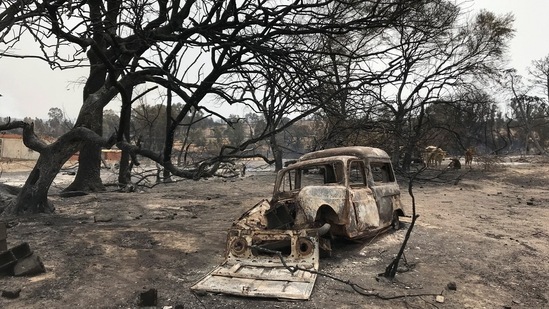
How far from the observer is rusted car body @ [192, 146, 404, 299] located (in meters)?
4.70

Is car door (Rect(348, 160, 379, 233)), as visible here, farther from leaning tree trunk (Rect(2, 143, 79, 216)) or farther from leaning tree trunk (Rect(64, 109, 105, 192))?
leaning tree trunk (Rect(64, 109, 105, 192))

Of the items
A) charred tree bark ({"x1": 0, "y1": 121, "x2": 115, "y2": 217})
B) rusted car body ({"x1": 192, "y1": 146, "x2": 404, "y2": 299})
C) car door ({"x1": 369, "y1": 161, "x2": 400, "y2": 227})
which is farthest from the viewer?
charred tree bark ({"x1": 0, "y1": 121, "x2": 115, "y2": 217})

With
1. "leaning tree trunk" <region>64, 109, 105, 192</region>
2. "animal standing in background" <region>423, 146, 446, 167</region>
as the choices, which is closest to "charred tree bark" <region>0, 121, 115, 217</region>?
"leaning tree trunk" <region>64, 109, 105, 192</region>

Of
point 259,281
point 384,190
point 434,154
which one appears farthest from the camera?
point 434,154

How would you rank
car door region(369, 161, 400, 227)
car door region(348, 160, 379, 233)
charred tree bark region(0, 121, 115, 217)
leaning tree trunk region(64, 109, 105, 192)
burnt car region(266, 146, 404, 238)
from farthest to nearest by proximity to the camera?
leaning tree trunk region(64, 109, 105, 192) < charred tree bark region(0, 121, 115, 217) < car door region(369, 161, 400, 227) < car door region(348, 160, 379, 233) < burnt car region(266, 146, 404, 238)

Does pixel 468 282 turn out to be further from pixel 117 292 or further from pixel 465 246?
pixel 117 292

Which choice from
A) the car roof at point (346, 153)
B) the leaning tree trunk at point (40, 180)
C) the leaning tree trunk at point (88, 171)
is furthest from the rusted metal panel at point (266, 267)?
the leaning tree trunk at point (88, 171)

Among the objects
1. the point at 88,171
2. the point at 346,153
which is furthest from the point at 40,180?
→ the point at 346,153

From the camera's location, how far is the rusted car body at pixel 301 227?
470 cm

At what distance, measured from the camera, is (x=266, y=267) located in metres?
5.26

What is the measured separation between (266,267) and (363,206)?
6.84ft

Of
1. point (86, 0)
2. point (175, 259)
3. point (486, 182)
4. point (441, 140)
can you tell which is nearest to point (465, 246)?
point (175, 259)

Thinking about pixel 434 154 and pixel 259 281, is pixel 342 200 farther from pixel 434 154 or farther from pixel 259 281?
pixel 434 154

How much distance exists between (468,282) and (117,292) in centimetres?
436
